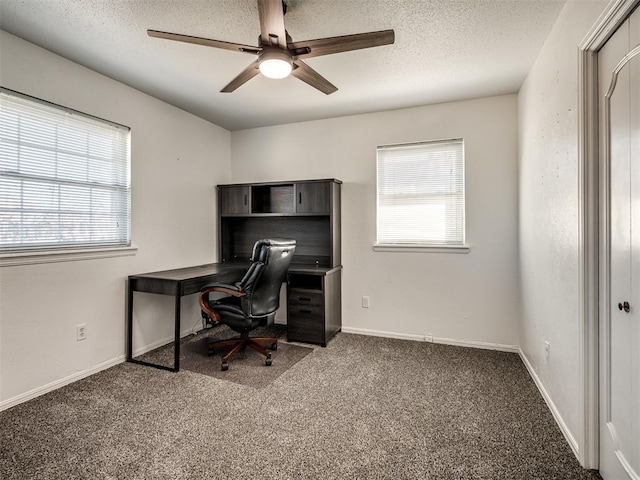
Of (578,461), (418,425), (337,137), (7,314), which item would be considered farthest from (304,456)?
(337,137)

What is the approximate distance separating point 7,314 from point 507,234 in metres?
4.10

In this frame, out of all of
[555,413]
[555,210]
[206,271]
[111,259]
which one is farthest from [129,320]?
[555,210]

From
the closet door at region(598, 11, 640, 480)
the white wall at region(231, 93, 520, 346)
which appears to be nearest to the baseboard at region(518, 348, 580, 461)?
the closet door at region(598, 11, 640, 480)

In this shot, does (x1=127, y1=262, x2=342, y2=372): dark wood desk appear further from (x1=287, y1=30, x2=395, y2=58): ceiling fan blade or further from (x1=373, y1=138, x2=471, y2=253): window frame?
(x1=287, y1=30, x2=395, y2=58): ceiling fan blade

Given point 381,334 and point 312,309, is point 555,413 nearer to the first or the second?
point 381,334

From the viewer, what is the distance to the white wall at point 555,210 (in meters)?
1.80

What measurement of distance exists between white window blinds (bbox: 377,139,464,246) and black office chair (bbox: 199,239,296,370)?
50.3 inches

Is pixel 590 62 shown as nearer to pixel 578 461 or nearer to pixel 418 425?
pixel 578 461

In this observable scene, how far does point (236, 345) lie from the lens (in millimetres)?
3127

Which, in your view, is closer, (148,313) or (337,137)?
(148,313)

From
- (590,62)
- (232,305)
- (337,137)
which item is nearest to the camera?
(590,62)

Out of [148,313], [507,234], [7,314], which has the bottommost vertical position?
[148,313]

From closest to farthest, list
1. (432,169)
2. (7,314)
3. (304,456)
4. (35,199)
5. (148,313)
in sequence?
1. (304,456)
2. (7,314)
3. (35,199)
4. (148,313)
5. (432,169)

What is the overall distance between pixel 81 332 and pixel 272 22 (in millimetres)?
2671
